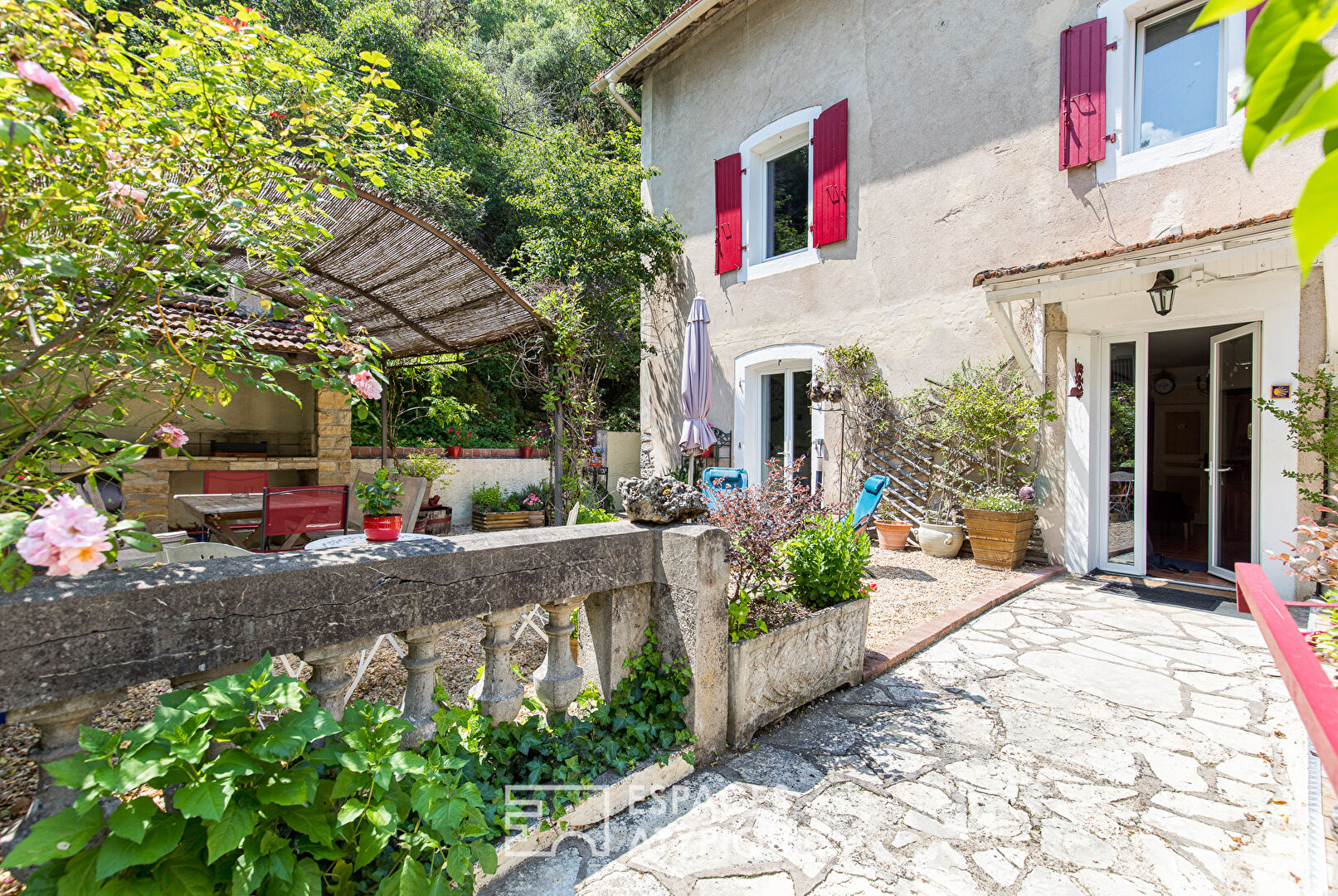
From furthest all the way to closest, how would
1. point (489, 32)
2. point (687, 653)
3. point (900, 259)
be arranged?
point (489, 32)
point (900, 259)
point (687, 653)

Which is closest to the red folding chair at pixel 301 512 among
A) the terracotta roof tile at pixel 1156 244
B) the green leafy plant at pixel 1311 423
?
the terracotta roof tile at pixel 1156 244

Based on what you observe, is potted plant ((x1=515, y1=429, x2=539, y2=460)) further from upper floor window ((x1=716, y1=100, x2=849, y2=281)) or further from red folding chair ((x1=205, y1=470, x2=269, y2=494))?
red folding chair ((x1=205, y1=470, x2=269, y2=494))

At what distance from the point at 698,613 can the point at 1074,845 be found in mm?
1409

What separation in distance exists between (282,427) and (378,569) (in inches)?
319

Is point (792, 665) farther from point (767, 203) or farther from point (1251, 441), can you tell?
point (767, 203)

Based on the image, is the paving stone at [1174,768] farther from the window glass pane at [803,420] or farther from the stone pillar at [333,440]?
the stone pillar at [333,440]

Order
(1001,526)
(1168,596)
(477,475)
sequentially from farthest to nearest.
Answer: (477,475) < (1001,526) < (1168,596)

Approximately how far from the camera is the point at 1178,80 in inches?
206

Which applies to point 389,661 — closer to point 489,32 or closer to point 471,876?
point 471,876

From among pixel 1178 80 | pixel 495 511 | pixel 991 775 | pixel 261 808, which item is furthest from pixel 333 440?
pixel 1178 80

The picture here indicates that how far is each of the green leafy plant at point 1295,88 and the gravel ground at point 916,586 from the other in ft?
11.5

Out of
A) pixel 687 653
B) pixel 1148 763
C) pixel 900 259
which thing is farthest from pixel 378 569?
pixel 900 259

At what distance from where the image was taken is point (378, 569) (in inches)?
70.8

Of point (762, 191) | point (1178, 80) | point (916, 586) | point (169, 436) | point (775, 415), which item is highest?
point (762, 191)
